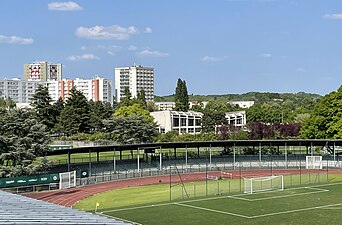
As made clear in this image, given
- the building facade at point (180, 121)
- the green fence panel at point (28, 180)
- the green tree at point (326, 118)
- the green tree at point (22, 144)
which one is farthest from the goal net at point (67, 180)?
the building facade at point (180, 121)

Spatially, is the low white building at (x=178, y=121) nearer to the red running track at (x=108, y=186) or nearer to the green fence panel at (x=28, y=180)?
the red running track at (x=108, y=186)

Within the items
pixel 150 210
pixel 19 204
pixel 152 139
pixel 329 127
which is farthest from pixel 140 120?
pixel 19 204

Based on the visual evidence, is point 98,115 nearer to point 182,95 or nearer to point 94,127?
point 94,127

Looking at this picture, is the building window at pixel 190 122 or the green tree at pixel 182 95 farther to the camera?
the green tree at pixel 182 95

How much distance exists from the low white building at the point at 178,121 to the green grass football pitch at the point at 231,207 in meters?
79.3

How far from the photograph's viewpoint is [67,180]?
5884 cm

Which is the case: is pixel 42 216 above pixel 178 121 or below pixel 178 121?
below

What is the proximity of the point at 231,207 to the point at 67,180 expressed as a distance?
22.9 meters

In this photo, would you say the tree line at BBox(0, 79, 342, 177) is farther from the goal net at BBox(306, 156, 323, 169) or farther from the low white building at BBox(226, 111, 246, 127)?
the goal net at BBox(306, 156, 323, 169)

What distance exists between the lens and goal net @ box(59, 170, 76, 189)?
2281 inches

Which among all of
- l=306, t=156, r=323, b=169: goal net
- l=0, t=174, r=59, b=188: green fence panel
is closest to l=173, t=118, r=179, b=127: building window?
l=306, t=156, r=323, b=169: goal net

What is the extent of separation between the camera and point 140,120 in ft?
336

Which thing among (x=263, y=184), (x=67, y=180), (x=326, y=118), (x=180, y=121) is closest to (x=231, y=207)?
(x=263, y=184)

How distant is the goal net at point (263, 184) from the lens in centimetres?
5207
